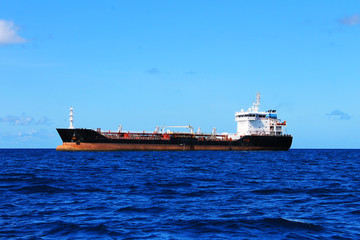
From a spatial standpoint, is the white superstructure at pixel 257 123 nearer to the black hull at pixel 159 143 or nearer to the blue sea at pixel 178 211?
the black hull at pixel 159 143

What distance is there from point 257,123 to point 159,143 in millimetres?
23574

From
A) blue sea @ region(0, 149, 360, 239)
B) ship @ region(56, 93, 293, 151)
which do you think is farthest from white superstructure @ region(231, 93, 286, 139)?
blue sea @ region(0, 149, 360, 239)

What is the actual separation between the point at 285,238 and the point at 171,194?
7841 millimetres

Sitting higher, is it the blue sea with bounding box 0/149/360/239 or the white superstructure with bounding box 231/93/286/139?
the white superstructure with bounding box 231/93/286/139

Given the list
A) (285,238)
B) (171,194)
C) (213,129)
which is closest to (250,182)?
(171,194)

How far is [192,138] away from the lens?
7319 cm

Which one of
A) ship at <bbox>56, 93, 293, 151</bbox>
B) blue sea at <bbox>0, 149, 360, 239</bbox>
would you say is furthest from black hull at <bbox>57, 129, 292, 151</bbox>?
blue sea at <bbox>0, 149, 360, 239</bbox>

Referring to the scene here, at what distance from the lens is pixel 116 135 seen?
2734 inches

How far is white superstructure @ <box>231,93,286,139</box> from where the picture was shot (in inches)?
3157

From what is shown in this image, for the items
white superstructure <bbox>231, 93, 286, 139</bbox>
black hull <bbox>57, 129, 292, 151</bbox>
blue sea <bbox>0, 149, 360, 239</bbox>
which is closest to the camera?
blue sea <bbox>0, 149, 360, 239</bbox>

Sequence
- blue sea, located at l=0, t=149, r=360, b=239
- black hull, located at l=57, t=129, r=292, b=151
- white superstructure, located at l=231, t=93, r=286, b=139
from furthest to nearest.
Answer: white superstructure, located at l=231, t=93, r=286, b=139, black hull, located at l=57, t=129, r=292, b=151, blue sea, located at l=0, t=149, r=360, b=239

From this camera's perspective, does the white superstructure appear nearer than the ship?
No

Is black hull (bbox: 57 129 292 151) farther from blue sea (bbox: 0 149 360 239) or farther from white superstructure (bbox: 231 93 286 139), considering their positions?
blue sea (bbox: 0 149 360 239)

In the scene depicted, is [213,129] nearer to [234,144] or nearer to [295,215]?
[234,144]
